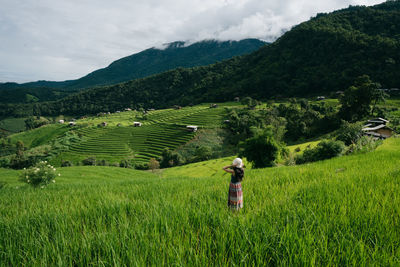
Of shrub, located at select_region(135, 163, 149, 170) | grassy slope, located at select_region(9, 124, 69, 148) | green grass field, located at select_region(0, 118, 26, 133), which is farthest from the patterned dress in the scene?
green grass field, located at select_region(0, 118, 26, 133)

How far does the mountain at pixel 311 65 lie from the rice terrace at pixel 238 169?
1.05m

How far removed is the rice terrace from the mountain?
1045mm

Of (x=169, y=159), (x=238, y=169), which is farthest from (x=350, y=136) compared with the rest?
(x=169, y=159)

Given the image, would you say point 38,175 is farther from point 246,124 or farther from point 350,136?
point 246,124

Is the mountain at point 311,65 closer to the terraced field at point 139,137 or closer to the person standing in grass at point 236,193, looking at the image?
the terraced field at point 139,137

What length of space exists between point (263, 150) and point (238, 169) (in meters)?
26.6

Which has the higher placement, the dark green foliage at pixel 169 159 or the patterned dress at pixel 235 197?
the patterned dress at pixel 235 197

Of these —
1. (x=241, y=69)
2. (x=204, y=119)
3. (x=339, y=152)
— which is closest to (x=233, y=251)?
(x=339, y=152)

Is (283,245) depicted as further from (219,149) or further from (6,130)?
(6,130)

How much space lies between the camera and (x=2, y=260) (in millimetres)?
1572

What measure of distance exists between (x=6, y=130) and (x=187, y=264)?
242 metres

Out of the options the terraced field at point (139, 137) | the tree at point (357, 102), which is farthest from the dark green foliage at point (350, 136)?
the terraced field at point (139, 137)

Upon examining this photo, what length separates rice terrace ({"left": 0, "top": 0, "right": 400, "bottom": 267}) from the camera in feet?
5.32

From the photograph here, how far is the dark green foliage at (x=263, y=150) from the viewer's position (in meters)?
27.8
